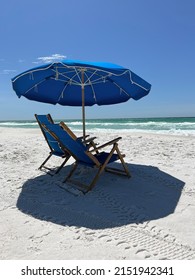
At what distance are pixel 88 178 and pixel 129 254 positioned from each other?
242 centimetres

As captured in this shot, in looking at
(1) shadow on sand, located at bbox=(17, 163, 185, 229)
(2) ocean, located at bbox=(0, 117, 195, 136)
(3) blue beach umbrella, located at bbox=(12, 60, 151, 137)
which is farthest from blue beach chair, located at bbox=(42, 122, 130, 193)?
(2) ocean, located at bbox=(0, 117, 195, 136)

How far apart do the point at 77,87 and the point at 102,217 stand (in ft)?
12.8

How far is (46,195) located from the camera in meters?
3.85

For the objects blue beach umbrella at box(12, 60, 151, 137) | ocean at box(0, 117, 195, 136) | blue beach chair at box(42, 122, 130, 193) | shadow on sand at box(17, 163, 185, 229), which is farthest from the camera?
ocean at box(0, 117, 195, 136)

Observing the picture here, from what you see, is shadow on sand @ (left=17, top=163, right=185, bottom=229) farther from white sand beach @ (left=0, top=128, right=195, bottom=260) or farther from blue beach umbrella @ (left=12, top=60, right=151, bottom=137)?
blue beach umbrella @ (left=12, top=60, right=151, bottom=137)

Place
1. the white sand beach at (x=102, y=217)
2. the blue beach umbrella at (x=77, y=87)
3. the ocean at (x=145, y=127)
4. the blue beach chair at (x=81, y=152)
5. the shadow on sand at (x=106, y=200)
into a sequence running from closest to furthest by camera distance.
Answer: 1. the white sand beach at (x=102, y=217)
2. the shadow on sand at (x=106, y=200)
3. the blue beach chair at (x=81, y=152)
4. the blue beach umbrella at (x=77, y=87)
5. the ocean at (x=145, y=127)

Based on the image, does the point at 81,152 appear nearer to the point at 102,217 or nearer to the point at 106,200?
the point at 106,200

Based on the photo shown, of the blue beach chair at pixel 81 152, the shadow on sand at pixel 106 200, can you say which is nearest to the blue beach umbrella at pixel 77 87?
the blue beach chair at pixel 81 152

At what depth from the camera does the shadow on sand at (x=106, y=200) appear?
3055 mm

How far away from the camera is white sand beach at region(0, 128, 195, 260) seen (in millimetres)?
2375

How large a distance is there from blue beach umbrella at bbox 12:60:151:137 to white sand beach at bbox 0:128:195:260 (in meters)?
1.70

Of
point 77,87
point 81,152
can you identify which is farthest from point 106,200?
point 77,87

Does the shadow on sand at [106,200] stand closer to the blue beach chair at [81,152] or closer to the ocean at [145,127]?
the blue beach chair at [81,152]

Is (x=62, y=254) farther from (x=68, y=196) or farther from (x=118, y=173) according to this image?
(x=118, y=173)
